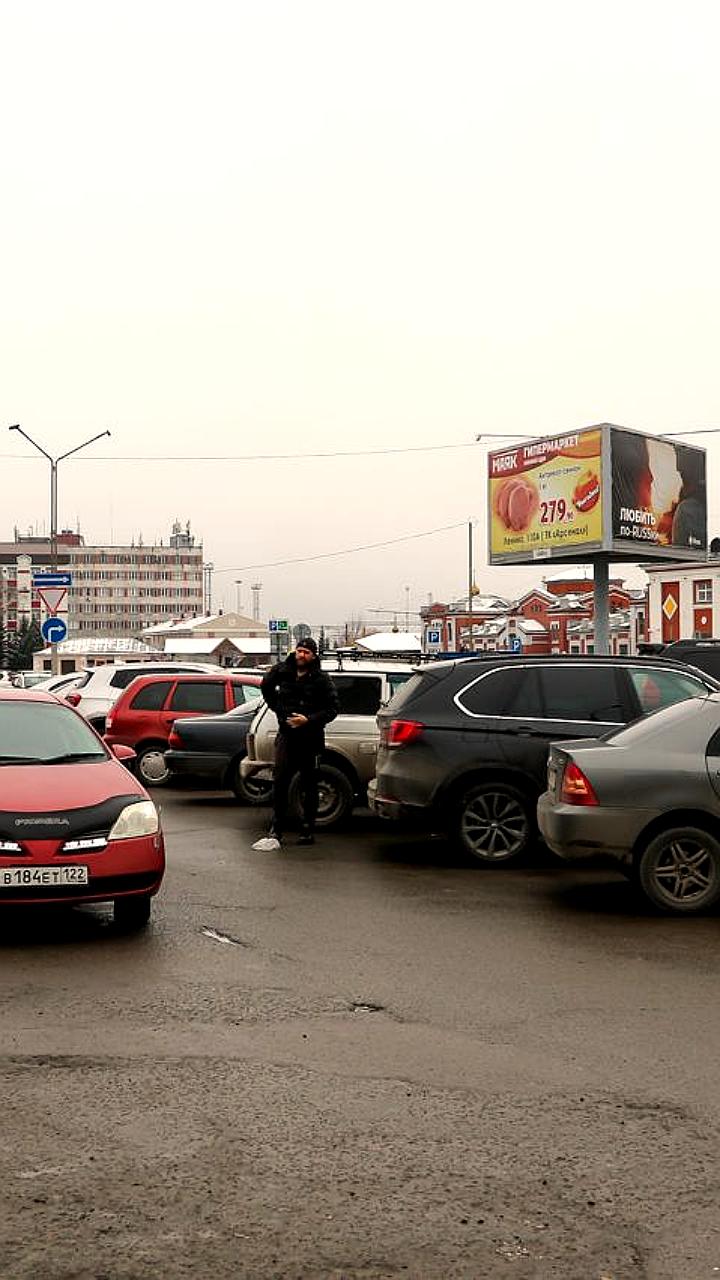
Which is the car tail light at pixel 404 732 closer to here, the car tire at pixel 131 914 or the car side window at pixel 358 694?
the car side window at pixel 358 694

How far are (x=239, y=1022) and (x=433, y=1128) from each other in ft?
5.38

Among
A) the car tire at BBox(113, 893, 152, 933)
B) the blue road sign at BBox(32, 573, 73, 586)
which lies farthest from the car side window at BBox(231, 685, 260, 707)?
the blue road sign at BBox(32, 573, 73, 586)

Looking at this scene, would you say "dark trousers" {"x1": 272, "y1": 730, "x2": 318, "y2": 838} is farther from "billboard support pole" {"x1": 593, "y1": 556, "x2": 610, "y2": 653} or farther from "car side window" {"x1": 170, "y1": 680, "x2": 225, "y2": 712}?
"billboard support pole" {"x1": 593, "y1": 556, "x2": 610, "y2": 653}

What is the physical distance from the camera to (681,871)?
9.01m

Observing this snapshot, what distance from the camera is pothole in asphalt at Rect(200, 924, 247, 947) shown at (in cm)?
804

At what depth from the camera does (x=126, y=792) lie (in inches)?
334

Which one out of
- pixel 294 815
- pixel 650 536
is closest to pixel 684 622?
pixel 650 536

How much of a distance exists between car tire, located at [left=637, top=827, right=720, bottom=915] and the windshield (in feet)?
12.5

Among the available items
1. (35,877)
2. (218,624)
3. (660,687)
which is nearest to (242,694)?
(660,687)

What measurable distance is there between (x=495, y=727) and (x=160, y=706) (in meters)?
8.85

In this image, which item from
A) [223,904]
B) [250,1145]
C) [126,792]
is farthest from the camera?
[223,904]

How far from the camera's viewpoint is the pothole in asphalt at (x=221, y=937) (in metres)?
8.04

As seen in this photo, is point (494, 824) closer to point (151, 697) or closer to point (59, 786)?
point (59, 786)

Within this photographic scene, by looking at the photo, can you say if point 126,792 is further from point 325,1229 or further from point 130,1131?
point 325,1229
